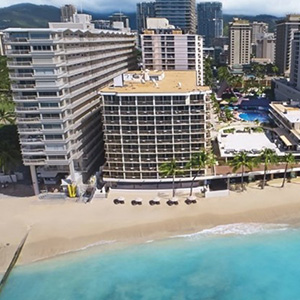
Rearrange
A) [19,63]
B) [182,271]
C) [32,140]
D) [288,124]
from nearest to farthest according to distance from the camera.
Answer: [182,271], [19,63], [32,140], [288,124]

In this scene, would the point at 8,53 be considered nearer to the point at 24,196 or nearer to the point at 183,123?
the point at 24,196

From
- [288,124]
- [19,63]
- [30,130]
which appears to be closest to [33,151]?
[30,130]

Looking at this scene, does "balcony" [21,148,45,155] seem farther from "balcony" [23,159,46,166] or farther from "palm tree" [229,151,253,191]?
"palm tree" [229,151,253,191]

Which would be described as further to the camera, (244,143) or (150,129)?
(244,143)

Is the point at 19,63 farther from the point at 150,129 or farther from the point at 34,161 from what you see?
the point at 150,129

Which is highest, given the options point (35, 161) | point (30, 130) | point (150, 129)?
point (30, 130)

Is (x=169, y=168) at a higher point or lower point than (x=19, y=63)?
lower

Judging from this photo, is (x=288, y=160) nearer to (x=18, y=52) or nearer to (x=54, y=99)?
(x=54, y=99)

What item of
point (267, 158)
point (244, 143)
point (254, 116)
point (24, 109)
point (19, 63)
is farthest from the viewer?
point (254, 116)

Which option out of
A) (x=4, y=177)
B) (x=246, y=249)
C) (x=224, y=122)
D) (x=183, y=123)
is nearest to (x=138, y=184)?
(x=183, y=123)
